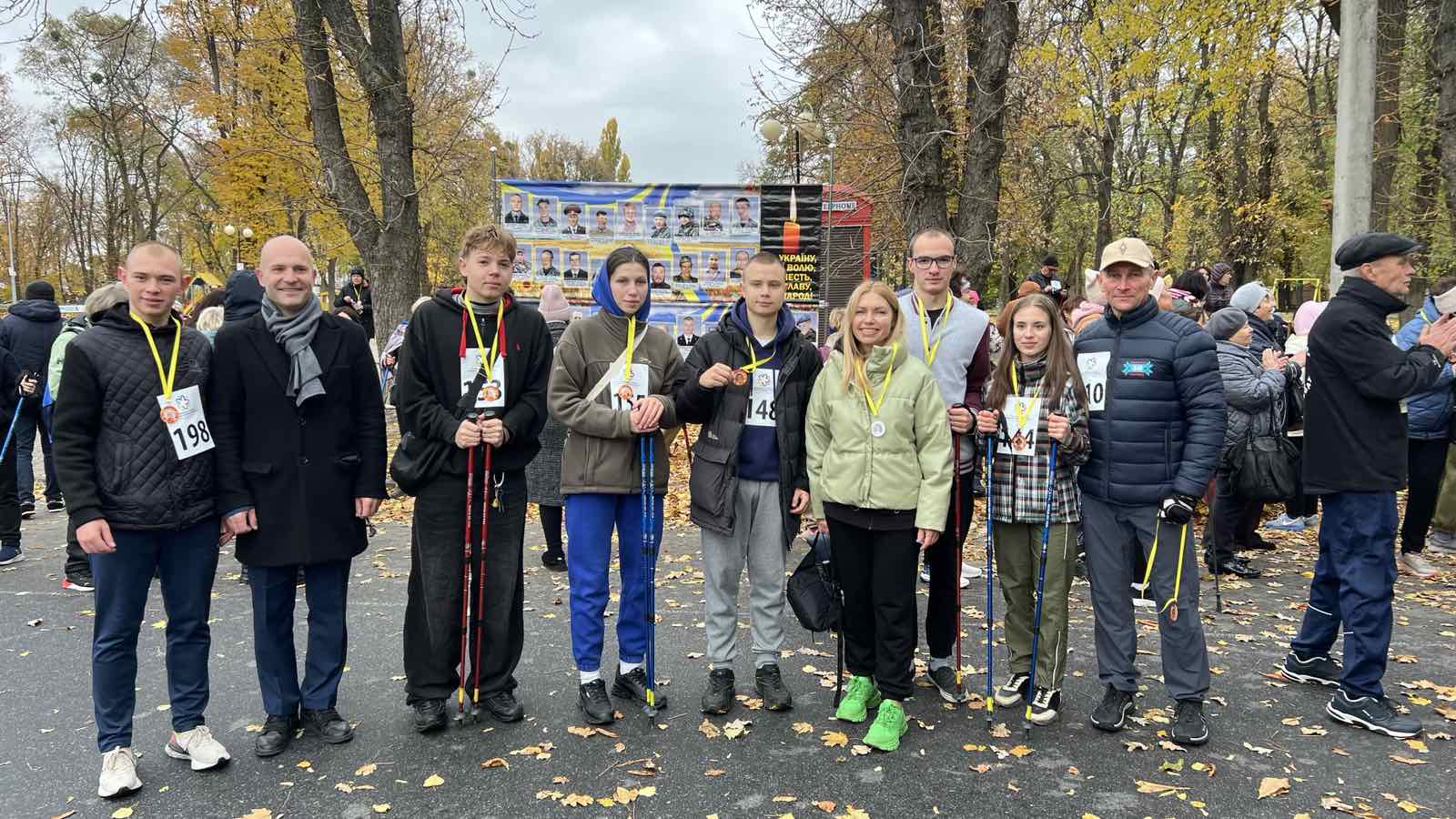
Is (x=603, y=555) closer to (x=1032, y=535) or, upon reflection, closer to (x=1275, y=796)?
(x=1032, y=535)

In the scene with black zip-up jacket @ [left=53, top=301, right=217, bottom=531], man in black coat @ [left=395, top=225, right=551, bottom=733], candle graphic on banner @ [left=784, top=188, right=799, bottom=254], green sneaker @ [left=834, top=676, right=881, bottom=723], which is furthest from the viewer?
candle graphic on banner @ [left=784, top=188, right=799, bottom=254]

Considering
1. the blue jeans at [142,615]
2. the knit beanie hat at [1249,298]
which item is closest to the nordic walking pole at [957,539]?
the blue jeans at [142,615]

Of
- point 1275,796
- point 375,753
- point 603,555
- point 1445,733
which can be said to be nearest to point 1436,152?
point 1445,733

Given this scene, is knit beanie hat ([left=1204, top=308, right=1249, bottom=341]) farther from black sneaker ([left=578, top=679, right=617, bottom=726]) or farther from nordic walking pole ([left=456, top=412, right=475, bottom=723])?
nordic walking pole ([left=456, top=412, right=475, bottom=723])

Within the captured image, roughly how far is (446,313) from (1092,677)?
3997mm

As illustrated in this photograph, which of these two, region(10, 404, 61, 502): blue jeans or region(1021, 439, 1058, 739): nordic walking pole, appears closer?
region(1021, 439, 1058, 739): nordic walking pole

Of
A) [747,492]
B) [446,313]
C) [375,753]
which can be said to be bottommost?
[375,753]

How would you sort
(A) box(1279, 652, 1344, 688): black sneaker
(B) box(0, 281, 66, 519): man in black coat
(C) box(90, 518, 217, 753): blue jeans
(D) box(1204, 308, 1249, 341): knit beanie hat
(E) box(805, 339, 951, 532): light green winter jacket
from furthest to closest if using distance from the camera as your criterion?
(B) box(0, 281, 66, 519): man in black coat < (D) box(1204, 308, 1249, 341): knit beanie hat < (A) box(1279, 652, 1344, 688): black sneaker < (E) box(805, 339, 951, 532): light green winter jacket < (C) box(90, 518, 217, 753): blue jeans

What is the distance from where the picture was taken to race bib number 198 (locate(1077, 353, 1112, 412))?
13.6 feet

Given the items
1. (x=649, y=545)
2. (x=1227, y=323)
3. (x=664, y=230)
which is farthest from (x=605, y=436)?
(x=664, y=230)

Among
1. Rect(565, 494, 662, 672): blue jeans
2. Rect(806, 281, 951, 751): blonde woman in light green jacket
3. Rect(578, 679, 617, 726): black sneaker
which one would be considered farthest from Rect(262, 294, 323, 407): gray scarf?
Rect(806, 281, 951, 751): blonde woman in light green jacket

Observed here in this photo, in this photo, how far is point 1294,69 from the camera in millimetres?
26156

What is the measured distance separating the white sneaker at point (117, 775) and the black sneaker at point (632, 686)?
83.1 inches

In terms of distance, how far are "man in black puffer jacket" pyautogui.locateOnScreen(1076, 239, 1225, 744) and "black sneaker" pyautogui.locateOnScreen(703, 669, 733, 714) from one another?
70.8 inches
